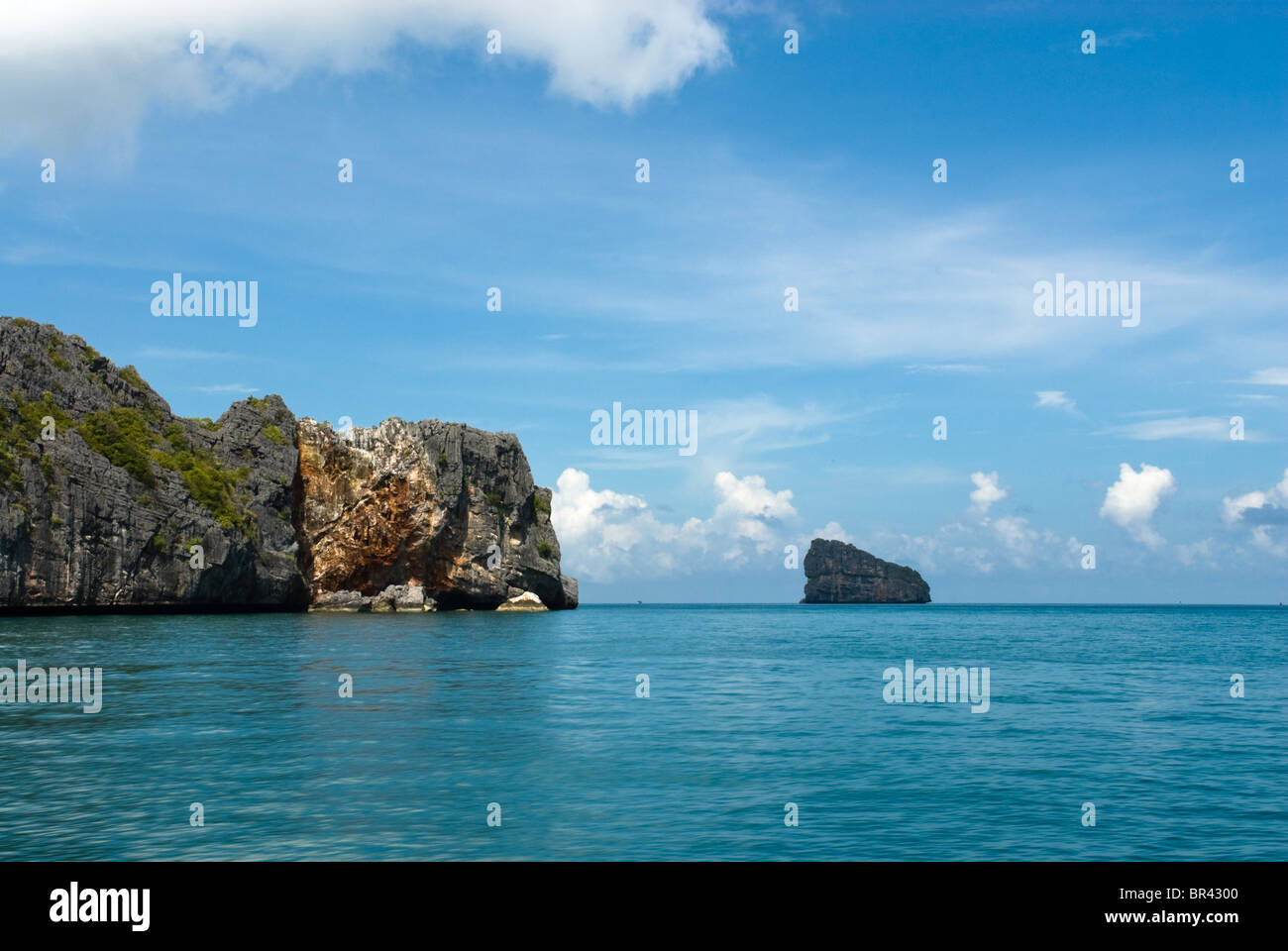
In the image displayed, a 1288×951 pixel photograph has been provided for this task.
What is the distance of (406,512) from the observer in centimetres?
14050

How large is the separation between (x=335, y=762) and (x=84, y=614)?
100 m

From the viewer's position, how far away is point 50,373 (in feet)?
355

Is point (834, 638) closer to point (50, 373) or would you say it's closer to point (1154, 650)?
point (1154, 650)

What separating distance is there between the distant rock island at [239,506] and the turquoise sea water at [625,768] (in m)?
59.2

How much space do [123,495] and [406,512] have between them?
134 ft

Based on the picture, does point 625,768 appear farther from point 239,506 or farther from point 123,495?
point 239,506

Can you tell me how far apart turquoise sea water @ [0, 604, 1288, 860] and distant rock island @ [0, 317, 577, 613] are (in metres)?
59.2

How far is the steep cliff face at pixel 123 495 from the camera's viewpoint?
323 feet
